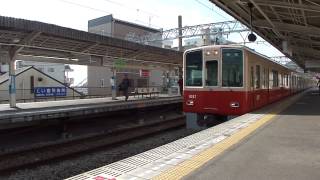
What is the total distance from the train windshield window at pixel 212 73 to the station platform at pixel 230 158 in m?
4.59

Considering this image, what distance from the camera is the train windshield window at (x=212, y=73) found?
1446 centimetres

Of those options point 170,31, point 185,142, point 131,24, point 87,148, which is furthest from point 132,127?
point 131,24

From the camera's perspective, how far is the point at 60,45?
1947 cm

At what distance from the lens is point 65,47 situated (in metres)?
20.2

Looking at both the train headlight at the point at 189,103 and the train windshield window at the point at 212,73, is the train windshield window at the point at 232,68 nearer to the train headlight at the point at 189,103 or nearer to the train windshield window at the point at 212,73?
the train windshield window at the point at 212,73

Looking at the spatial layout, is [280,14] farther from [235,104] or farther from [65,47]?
[65,47]

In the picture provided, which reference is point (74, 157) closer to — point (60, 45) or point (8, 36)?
point (8, 36)

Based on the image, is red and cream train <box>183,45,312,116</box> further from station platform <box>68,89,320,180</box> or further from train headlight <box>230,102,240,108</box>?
→ station platform <box>68,89,320,180</box>

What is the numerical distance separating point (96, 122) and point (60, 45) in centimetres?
454

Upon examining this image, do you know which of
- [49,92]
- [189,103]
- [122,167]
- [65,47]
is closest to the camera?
[122,167]

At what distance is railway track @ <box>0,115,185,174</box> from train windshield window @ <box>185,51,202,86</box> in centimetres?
329

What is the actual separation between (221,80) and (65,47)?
29.4ft

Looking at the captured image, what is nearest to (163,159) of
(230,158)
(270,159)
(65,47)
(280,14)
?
(230,158)

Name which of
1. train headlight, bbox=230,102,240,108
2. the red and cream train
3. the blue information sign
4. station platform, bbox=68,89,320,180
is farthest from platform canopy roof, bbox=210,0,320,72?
the blue information sign
